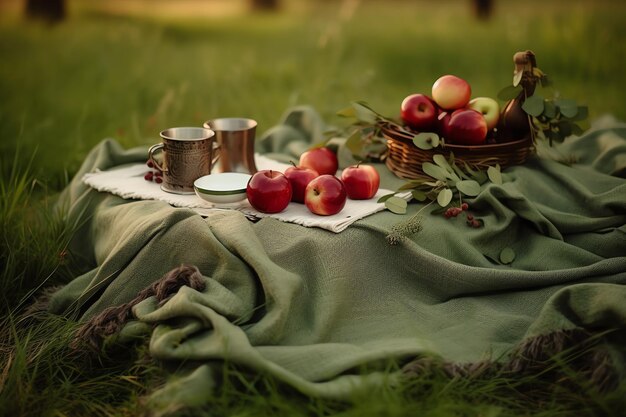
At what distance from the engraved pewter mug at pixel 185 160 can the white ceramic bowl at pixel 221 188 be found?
75 mm

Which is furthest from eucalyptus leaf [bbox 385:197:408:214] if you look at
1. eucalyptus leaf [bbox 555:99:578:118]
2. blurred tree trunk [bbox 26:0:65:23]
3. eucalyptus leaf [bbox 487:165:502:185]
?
blurred tree trunk [bbox 26:0:65:23]

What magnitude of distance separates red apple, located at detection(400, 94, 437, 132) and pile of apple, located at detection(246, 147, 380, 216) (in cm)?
50

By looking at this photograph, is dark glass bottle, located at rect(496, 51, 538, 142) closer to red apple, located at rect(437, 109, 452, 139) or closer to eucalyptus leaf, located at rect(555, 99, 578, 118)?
eucalyptus leaf, located at rect(555, 99, 578, 118)

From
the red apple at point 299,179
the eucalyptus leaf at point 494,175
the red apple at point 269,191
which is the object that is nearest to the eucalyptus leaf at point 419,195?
the eucalyptus leaf at point 494,175

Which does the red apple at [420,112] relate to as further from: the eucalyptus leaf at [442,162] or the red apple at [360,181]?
the red apple at [360,181]

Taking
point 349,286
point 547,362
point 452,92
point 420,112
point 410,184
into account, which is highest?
point 452,92

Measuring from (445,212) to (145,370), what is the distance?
148 centimetres

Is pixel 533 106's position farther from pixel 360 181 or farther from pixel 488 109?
pixel 360 181

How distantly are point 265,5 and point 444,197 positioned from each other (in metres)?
13.7

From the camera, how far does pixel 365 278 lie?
2807mm

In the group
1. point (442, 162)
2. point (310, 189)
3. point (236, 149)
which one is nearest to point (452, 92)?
point (442, 162)

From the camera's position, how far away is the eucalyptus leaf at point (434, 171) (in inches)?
125

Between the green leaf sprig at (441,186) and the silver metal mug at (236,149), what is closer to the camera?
the green leaf sprig at (441,186)

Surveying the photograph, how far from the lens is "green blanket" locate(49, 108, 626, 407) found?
7.95 feet
